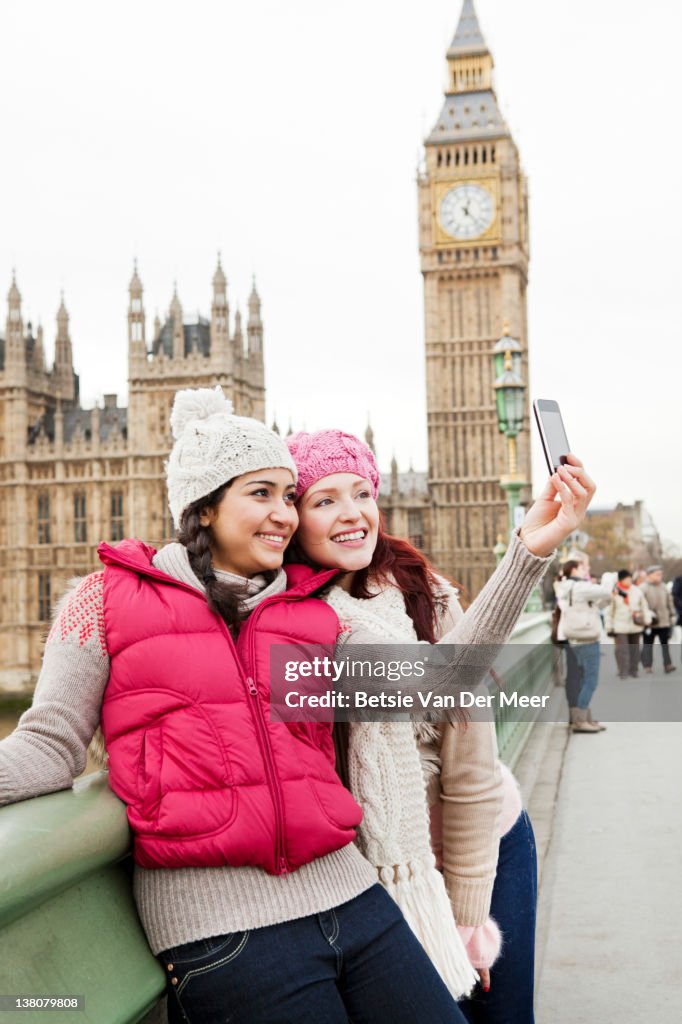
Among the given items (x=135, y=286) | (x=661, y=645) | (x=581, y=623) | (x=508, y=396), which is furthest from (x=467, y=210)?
(x=581, y=623)

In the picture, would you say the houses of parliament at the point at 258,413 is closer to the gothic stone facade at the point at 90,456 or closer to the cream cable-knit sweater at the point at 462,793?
the gothic stone facade at the point at 90,456

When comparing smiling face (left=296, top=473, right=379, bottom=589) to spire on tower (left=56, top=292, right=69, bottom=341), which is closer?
smiling face (left=296, top=473, right=379, bottom=589)

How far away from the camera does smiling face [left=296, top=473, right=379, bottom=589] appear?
6.72 ft

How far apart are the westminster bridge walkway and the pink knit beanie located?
0.65 metres

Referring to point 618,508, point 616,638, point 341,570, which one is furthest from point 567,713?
point 618,508

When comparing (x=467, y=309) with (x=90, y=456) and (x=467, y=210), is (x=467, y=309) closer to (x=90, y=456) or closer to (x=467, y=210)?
(x=467, y=210)

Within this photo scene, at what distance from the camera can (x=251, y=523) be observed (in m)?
1.86

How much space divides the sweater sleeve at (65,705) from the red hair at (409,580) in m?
0.55

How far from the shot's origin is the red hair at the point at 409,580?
2084 millimetres

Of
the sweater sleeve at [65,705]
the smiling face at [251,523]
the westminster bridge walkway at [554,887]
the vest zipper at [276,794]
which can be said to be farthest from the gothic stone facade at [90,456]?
the vest zipper at [276,794]

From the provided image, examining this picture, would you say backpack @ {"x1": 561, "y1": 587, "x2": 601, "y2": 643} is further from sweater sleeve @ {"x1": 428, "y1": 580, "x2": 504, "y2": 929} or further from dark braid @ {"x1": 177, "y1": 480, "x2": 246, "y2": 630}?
dark braid @ {"x1": 177, "y1": 480, "x2": 246, "y2": 630}

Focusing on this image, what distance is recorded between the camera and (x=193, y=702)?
1.63 metres

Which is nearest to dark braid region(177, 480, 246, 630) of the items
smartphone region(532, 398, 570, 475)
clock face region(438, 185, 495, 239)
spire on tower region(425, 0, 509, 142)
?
smartphone region(532, 398, 570, 475)

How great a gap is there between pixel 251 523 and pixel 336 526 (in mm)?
233
